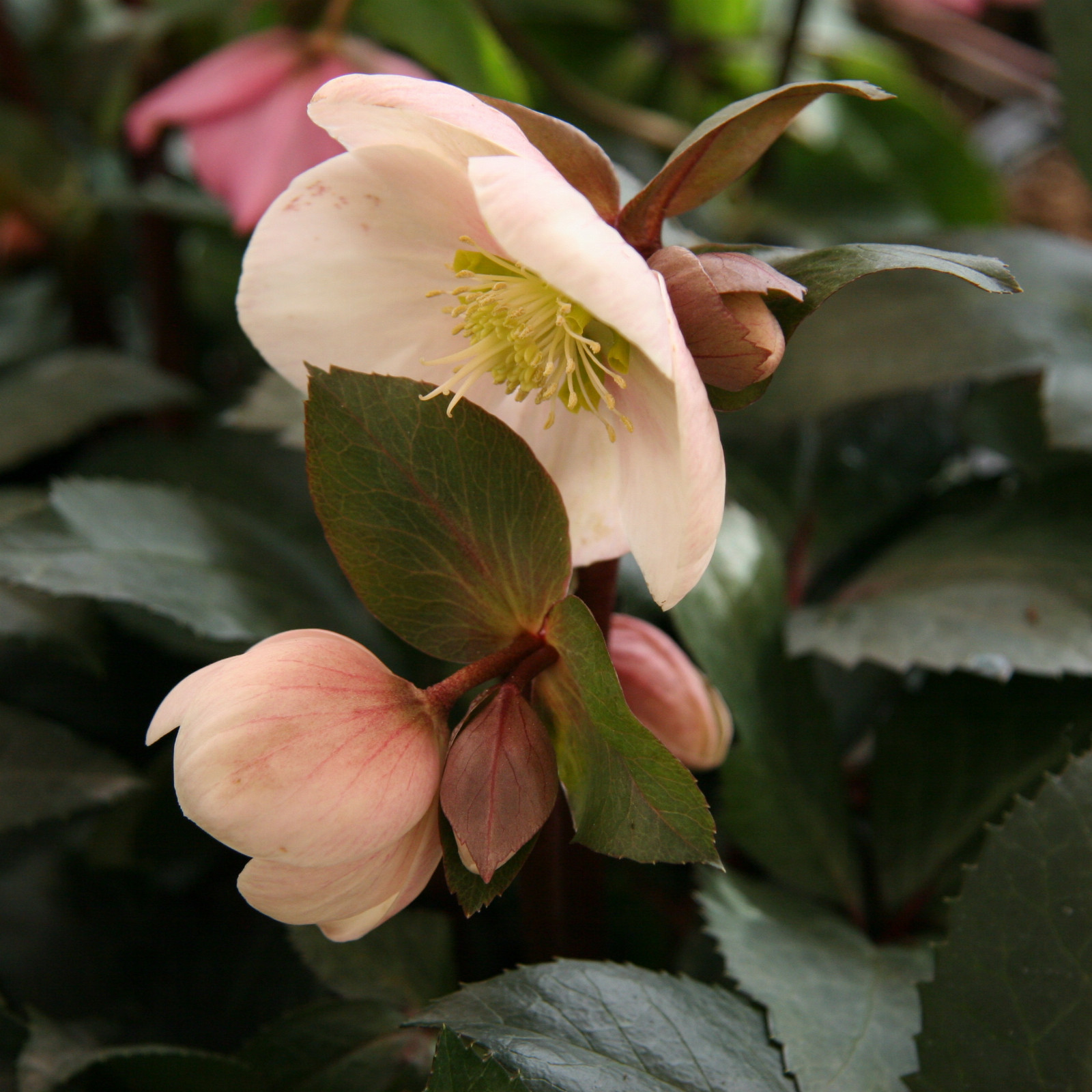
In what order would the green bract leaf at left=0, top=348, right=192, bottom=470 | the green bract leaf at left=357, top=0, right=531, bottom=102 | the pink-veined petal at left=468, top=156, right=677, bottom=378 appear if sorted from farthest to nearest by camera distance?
the green bract leaf at left=357, top=0, right=531, bottom=102 → the green bract leaf at left=0, top=348, right=192, bottom=470 → the pink-veined petal at left=468, top=156, right=677, bottom=378

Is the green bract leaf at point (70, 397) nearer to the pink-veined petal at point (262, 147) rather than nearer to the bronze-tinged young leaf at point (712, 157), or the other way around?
the pink-veined petal at point (262, 147)

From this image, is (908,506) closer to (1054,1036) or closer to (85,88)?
(1054,1036)

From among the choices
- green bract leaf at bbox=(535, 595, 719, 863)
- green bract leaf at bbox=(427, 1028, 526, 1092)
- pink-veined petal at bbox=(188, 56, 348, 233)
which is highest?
pink-veined petal at bbox=(188, 56, 348, 233)

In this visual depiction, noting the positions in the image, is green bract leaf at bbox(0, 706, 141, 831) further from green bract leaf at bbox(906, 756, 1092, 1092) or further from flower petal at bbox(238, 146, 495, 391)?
green bract leaf at bbox(906, 756, 1092, 1092)

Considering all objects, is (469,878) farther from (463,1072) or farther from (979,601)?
(979,601)

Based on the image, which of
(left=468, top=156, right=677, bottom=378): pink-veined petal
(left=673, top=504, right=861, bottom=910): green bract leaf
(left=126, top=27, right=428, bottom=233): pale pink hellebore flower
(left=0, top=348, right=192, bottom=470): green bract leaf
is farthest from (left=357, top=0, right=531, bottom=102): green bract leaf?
(left=468, top=156, right=677, bottom=378): pink-veined petal

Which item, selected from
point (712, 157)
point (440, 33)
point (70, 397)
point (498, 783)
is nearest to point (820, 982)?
A: point (498, 783)

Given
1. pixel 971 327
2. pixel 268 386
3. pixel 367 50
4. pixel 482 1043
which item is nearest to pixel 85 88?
pixel 367 50

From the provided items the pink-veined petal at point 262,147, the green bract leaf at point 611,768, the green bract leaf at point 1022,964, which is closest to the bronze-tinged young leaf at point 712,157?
the green bract leaf at point 611,768
